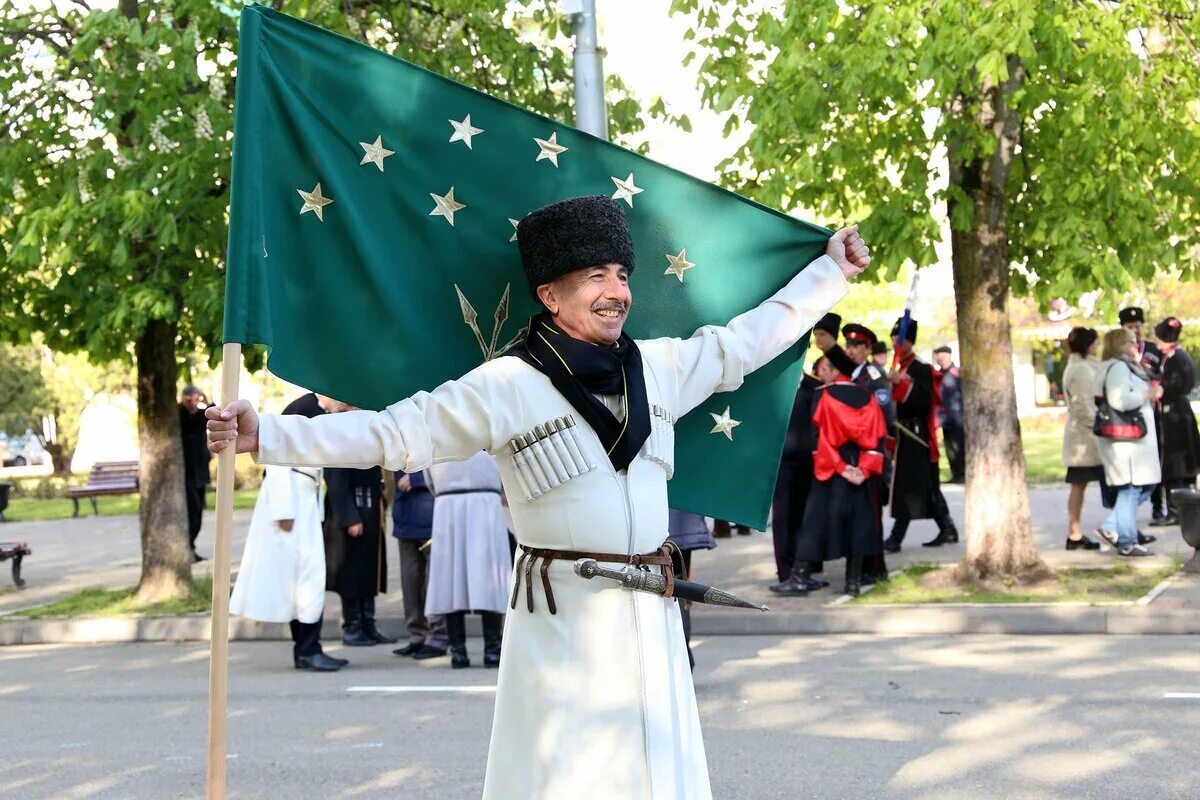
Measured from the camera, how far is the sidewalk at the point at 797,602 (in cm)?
1108

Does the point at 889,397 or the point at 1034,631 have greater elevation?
the point at 889,397

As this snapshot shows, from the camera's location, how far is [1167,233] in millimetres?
12008

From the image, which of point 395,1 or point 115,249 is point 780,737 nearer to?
point 115,249

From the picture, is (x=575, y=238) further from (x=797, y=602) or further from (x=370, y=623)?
(x=797, y=602)

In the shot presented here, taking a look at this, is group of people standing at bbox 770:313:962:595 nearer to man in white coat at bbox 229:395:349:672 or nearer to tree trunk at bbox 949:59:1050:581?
tree trunk at bbox 949:59:1050:581

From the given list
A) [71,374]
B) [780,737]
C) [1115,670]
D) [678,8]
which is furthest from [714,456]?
[71,374]

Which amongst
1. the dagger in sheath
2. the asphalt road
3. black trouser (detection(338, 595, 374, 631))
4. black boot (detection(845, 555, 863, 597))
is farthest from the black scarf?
black boot (detection(845, 555, 863, 597))

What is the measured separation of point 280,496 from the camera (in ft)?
34.2

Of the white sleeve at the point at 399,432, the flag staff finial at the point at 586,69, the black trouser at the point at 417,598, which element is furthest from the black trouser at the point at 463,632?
the white sleeve at the point at 399,432

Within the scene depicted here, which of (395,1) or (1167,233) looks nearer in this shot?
(1167,233)

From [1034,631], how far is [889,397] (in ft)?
11.8

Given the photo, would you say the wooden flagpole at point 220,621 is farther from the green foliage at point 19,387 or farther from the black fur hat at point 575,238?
the green foliage at point 19,387

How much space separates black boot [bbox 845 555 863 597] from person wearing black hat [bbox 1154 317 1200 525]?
4760 mm

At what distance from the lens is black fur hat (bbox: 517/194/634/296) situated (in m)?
4.32
